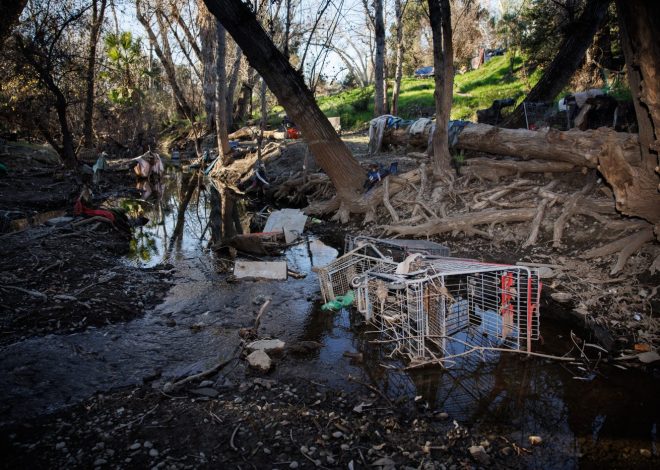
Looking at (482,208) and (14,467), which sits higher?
(482,208)

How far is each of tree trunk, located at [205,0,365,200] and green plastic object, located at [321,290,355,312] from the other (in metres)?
4.63

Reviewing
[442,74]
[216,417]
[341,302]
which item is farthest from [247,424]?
[442,74]

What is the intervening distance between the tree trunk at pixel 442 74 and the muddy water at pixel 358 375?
5060mm

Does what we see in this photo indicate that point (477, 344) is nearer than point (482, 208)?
Yes

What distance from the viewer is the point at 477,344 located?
15.8ft

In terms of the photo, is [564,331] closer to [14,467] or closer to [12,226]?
[14,467]

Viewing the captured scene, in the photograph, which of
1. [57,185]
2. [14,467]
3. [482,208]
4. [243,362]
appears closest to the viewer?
[14,467]

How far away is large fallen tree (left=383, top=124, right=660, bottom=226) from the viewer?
19.4 ft

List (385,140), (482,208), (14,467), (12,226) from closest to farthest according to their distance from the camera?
(14,467) → (482,208) → (12,226) → (385,140)

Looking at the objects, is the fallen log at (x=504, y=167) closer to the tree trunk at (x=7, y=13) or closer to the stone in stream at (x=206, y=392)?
the stone in stream at (x=206, y=392)

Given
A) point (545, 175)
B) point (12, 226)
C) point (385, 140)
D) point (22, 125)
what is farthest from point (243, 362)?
point (22, 125)

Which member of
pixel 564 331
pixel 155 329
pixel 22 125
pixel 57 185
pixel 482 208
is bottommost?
pixel 564 331

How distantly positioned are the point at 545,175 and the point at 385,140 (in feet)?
18.7

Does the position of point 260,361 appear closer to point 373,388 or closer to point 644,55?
point 373,388
